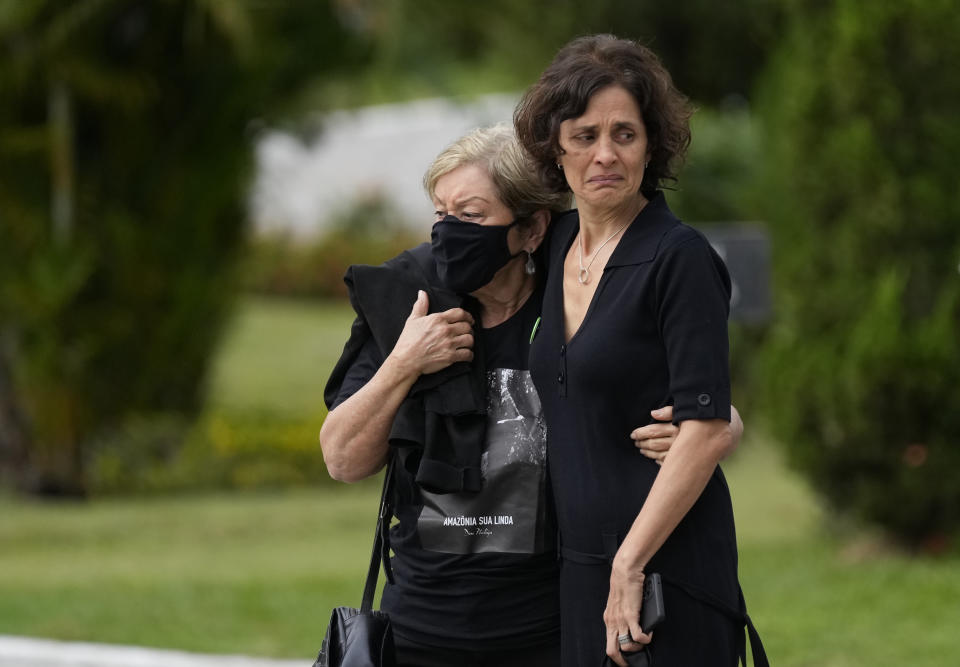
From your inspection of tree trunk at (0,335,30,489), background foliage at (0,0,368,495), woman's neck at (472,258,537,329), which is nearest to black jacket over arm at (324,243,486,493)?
woman's neck at (472,258,537,329)

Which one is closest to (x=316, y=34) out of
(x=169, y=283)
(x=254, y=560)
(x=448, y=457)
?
(x=169, y=283)

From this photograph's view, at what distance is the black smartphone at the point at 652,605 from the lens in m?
2.44

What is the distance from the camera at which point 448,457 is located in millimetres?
2746

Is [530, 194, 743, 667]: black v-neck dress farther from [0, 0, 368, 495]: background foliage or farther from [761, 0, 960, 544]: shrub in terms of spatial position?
[0, 0, 368, 495]: background foliage

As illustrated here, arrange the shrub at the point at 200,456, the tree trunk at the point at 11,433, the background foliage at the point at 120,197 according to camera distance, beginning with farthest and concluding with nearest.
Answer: the tree trunk at the point at 11,433 < the shrub at the point at 200,456 < the background foliage at the point at 120,197

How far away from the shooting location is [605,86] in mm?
2529

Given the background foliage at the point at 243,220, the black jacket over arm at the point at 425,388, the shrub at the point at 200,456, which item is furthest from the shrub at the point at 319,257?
the black jacket over arm at the point at 425,388

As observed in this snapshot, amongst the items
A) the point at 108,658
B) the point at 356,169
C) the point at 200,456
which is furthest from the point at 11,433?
the point at 356,169

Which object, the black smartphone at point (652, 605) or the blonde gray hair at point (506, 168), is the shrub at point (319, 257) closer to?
the blonde gray hair at point (506, 168)

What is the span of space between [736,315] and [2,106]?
260 inches

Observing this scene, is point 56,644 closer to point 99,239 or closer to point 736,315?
point 736,315

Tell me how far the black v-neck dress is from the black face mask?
24cm

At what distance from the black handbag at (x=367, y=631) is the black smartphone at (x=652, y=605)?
0.54 m

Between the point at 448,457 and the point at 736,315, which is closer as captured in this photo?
the point at 448,457
